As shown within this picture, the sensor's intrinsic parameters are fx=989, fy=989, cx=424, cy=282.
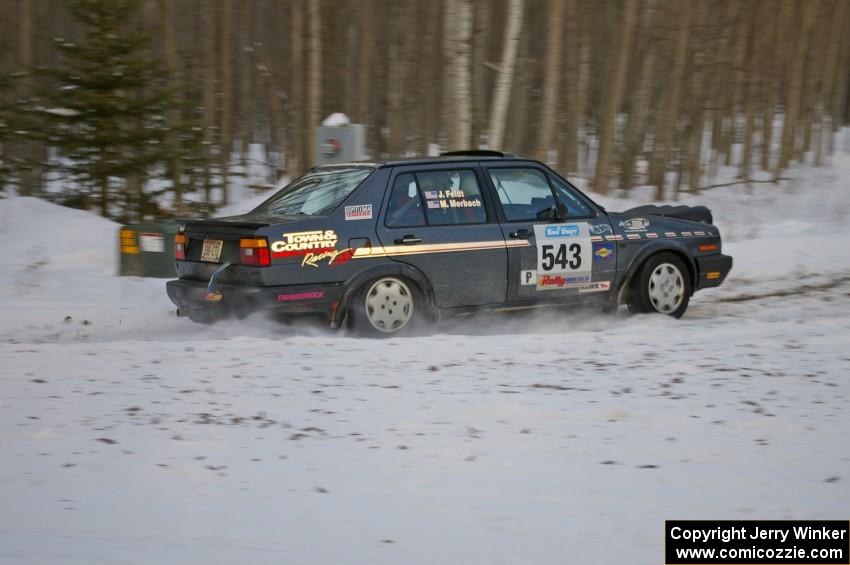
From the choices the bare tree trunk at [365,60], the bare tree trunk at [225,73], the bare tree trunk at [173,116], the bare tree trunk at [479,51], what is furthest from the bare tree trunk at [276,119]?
the bare tree trunk at [479,51]

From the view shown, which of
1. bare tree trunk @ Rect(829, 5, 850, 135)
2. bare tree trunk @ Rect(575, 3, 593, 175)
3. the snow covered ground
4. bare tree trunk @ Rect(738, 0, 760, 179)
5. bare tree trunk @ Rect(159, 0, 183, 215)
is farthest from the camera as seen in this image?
bare tree trunk @ Rect(829, 5, 850, 135)

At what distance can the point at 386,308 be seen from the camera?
7973mm

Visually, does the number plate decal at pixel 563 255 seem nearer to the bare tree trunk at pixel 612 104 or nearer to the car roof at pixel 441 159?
the car roof at pixel 441 159

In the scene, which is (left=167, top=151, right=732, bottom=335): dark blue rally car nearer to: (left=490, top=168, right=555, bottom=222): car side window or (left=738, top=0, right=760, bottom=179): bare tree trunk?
(left=490, top=168, right=555, bottom=222): car side window

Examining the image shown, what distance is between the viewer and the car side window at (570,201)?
877 cm

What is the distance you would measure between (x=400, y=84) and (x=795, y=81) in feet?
34.8

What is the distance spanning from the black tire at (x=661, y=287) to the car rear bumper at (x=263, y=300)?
3.01 metres

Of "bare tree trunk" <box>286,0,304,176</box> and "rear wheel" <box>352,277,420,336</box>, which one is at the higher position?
"bare tree trunk" <box>286,0,304,176</box>

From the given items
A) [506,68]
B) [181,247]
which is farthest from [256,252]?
[506,68]

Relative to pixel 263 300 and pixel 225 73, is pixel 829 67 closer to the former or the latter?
pixel 225 73

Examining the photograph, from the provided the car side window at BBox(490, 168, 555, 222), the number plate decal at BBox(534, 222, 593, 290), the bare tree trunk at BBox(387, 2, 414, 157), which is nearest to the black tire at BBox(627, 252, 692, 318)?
the number plate decal at BBox(534, 222, 593, 290)

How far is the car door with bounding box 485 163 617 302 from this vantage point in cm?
847

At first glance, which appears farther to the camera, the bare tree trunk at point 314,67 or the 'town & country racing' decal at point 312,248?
the bare tree trunk at point 314,67

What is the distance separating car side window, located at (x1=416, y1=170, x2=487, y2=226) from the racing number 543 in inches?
25.4
